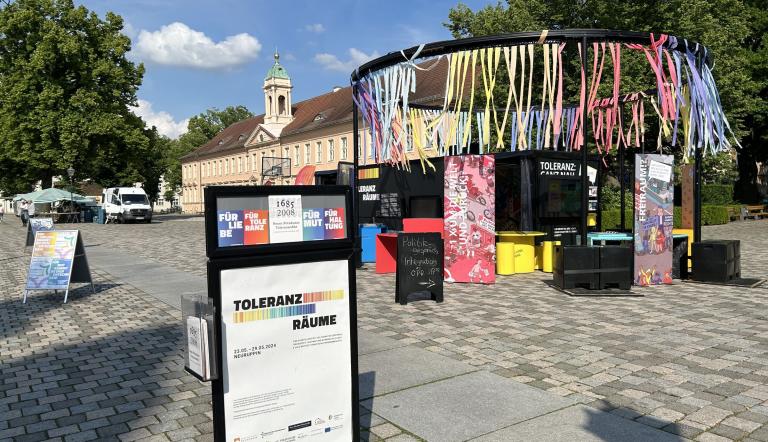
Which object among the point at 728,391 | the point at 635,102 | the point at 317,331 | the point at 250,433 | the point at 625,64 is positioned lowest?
the point at 728,391

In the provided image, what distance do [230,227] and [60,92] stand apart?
42.6 metres

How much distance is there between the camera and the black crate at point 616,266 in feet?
30.1

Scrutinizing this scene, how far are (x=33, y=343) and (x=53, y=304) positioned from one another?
9.06 ft

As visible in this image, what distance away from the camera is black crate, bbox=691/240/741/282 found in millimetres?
10000

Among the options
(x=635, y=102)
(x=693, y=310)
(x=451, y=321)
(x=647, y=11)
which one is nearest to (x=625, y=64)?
(x=647, y=11)

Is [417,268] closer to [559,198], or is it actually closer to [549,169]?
[549,169]

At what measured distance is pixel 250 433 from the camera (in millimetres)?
2869

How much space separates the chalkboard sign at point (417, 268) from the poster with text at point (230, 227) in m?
5.77

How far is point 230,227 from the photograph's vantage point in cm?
277

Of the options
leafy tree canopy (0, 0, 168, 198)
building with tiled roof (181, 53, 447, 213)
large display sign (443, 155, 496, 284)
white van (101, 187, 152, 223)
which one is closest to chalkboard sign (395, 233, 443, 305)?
large display sign (443, 155, 496, 284)

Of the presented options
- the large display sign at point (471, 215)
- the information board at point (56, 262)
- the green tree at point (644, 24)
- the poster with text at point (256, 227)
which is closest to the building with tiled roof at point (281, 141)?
the green tree at point (644, 24)

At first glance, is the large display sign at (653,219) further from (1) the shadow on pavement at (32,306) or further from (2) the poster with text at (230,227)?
(1) the shadow on pavement at (32,306)

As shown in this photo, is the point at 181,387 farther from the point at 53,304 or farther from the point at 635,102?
the point at 635,102

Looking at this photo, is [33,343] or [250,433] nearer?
[250,433]
